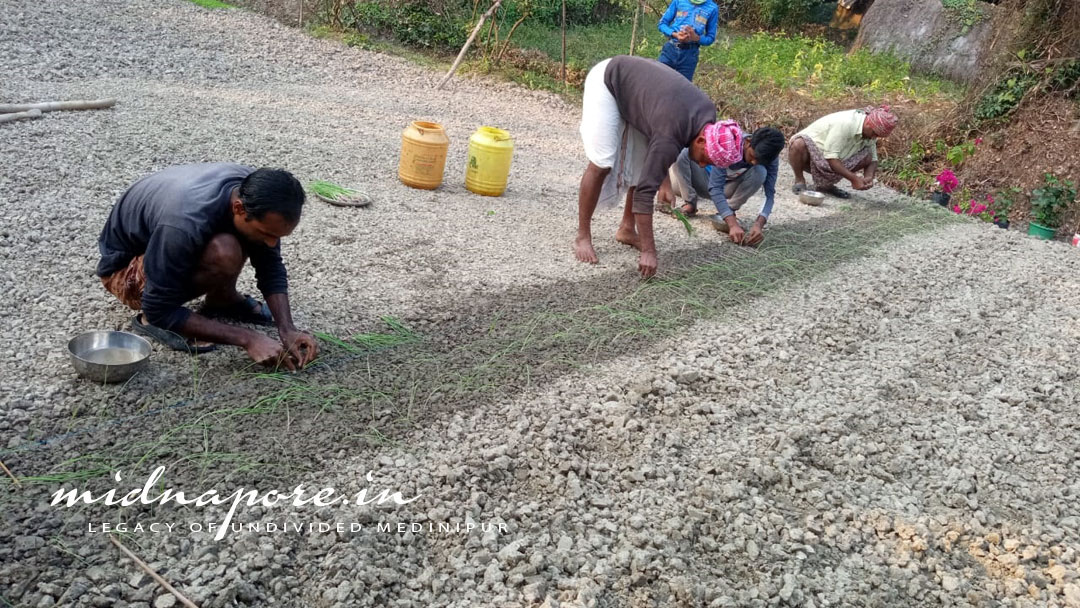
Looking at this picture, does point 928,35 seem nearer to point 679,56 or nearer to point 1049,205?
point 1049,205

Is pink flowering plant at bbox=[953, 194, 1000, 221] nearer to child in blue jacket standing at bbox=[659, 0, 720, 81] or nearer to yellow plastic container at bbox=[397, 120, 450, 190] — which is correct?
child in blue jacket standing at bbox=[659, 0, 720, 81]

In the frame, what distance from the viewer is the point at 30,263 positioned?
3.18 meters

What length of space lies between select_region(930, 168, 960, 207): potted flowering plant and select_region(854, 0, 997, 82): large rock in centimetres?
596

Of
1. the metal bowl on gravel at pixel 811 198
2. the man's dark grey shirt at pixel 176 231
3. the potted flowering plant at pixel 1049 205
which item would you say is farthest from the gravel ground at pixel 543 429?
the potted flowering plant at pixel 1049 205

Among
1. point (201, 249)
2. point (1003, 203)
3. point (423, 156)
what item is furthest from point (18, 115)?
point (1003, 203)

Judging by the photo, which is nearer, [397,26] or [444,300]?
[444,300]

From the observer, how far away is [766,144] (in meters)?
3.84

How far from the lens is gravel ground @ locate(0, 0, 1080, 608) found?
6.49 ft

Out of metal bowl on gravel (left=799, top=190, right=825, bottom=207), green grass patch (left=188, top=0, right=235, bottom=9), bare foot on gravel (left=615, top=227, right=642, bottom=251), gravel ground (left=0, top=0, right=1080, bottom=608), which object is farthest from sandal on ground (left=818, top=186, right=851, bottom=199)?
green grass patch (left=188, top=0, right=235, bottom=9)

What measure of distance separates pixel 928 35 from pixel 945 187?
7171 mm

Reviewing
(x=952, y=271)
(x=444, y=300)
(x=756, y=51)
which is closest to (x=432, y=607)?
(x=444, y=300)

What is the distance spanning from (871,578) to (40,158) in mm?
4542

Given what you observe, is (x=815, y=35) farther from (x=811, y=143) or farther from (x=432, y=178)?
(x=432, y=178)

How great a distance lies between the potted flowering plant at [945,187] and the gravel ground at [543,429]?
6.45 ft
